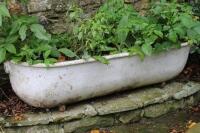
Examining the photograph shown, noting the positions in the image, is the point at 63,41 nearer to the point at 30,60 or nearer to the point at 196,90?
the point at 30,60

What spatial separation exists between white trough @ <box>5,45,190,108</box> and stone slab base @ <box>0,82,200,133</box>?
0.32 feet

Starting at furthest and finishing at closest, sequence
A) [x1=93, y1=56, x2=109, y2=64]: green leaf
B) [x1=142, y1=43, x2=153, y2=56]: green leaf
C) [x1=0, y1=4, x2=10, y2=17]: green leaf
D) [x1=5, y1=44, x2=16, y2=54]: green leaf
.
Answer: [x1=142, y1=43, x2=153, y2=56]: green leaf → [x1=93, y1=56, x2=109, y2=64]: green leaf → [x1=5, y1=44, x2=16, y2=54]: green leaf → [x1=0, y1=4, x2=10, y2=17]: green leaf

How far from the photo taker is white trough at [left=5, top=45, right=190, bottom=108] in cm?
365

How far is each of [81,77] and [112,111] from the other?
429mm

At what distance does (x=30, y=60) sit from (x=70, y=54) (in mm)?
339

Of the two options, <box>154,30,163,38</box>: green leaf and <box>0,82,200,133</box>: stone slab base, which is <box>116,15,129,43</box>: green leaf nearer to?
<box>154,30,163,38</box>: green leaf

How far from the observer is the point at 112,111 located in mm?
3930

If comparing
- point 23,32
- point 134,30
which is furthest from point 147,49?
point 23,32

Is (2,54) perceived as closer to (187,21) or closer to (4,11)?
(4,11)

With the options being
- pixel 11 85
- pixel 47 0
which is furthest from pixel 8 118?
pixel 47 0

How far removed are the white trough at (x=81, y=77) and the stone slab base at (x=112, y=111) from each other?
96 millimetres

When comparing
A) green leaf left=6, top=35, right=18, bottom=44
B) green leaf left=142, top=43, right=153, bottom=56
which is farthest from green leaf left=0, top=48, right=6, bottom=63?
green leaf left=142, top=43, right=153, bottom=56

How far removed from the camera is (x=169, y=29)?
158 inches

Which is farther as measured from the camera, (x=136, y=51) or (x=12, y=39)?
(x=136, y=51)
